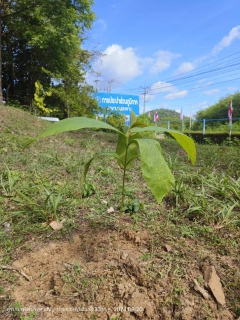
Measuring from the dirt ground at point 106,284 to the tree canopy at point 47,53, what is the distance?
8386mm

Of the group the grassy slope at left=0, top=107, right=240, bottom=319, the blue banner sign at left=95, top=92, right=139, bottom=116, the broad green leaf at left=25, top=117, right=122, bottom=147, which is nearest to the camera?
the broad green leaf at left=25, top=117, right=122, bottom=147

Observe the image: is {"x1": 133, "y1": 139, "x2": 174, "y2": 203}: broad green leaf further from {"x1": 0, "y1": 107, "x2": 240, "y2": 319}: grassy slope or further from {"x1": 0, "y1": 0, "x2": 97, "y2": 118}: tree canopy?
{"x1": 0, "y1": 0, "x2": 97, "y2": 118}: tree canopy

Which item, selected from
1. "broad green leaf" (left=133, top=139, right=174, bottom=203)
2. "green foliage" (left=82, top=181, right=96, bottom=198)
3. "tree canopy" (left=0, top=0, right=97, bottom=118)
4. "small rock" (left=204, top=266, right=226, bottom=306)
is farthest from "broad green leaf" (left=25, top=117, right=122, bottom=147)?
"tree canopy" (left=0, top=0, right=97, bottom=118)

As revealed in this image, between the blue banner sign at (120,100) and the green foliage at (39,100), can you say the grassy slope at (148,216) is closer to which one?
the green foliage at (39,100)

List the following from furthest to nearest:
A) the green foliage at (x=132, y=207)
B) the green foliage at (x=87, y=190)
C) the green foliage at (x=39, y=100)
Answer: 1. the green foliage at (x=39, y=100)
2. the green foliage at (x=87, y=190)
3. the green foliage at (x=132, y=207)

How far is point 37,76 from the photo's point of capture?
10930mm

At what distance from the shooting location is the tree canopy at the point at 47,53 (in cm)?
759

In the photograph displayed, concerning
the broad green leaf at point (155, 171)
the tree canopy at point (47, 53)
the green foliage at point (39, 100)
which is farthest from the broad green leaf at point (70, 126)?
the green foliage at point (39, 100)

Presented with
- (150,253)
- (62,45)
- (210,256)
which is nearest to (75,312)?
(150,253)

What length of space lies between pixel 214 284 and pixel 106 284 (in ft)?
1.53

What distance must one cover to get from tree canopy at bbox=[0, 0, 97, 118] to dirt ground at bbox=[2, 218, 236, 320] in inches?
330

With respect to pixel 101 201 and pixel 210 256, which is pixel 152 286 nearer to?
pixel 210 256

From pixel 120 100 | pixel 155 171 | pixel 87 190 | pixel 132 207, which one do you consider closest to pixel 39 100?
pixel 120 100

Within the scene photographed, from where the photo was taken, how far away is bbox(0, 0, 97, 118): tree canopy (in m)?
7.59
